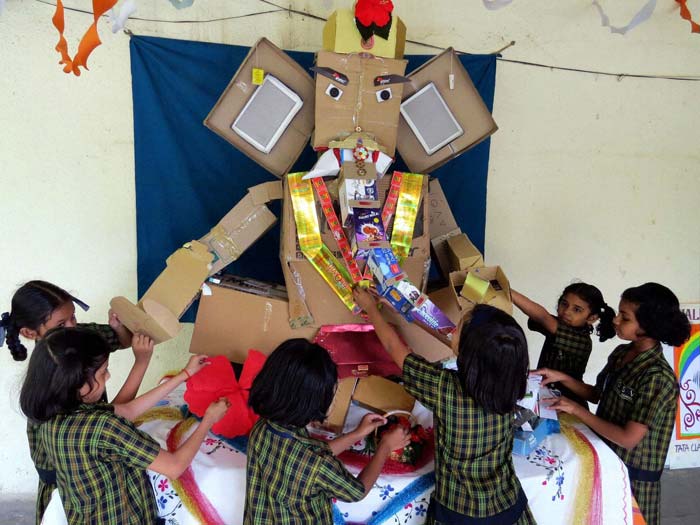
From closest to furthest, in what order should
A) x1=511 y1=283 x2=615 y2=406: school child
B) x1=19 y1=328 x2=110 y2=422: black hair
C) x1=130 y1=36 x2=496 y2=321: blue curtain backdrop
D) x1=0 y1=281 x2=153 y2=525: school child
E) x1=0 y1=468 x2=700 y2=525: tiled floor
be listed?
x1=19 y1=328 x2=110 y2=422: black hair, x1=0 y1=281 x2=153 y2=525: school child, x1=511 y1=283 x2=615 y2=406: school child, x1=130 y1=36 x2=496 y2=321: blue curtain backdrop, x1=0 y1=468 x2=700 y2=525: tiled floor

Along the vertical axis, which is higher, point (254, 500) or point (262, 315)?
point (262, 315)

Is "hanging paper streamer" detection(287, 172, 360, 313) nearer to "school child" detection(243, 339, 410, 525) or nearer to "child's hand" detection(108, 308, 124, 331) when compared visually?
"school child" detection(243, 339, 410, 525)

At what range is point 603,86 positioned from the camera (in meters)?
2.81

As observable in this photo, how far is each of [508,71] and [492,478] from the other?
1986 mm

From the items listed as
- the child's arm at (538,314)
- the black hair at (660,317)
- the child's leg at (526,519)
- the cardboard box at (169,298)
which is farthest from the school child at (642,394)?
the cardboard box at (169,298)

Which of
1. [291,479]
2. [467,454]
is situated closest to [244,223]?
[291,479]

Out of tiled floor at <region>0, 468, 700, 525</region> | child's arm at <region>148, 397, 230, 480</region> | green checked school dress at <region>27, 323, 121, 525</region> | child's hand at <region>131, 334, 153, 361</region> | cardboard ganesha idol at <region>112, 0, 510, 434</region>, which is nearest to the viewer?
child's arm at <region>148, 397, 230, 480</region>

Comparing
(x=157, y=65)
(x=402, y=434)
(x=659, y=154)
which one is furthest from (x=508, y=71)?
(x=402, y=434)

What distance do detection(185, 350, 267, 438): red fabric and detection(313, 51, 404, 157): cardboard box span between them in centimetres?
80

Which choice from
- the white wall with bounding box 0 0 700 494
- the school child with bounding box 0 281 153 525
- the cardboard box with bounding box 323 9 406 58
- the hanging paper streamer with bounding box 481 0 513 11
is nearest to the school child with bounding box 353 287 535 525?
the school child with bounding box 0 281 153 525

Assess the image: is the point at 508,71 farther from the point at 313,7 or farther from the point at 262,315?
the point at 262,315

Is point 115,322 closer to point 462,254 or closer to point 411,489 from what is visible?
point 411,489

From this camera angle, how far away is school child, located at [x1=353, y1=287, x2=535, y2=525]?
134 cm

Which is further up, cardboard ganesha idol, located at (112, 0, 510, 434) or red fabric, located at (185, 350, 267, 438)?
cardboard ganesha idol, located at (112, 0, 510, 434)
